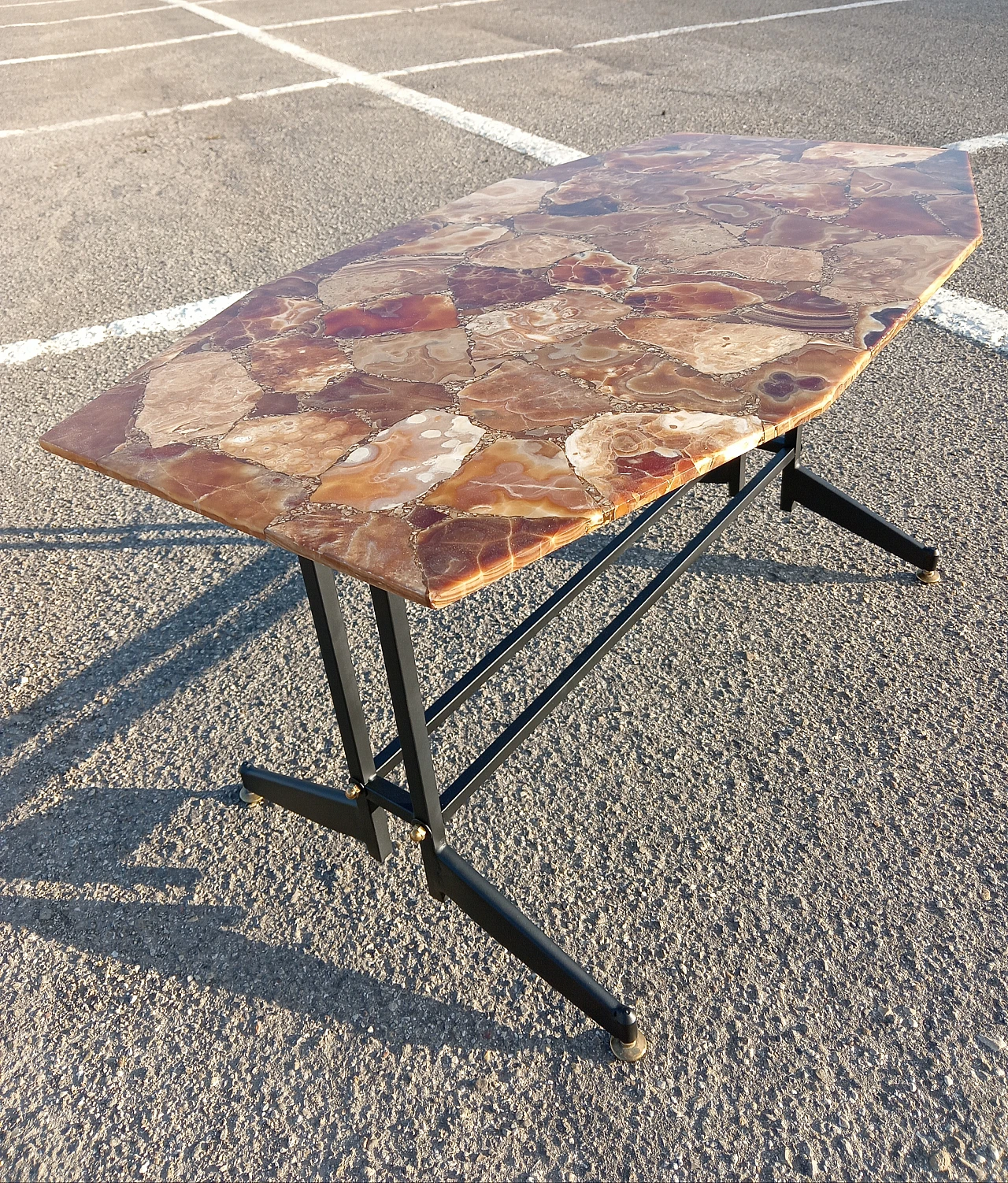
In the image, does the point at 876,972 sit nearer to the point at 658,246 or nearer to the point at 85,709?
the point at 658,246

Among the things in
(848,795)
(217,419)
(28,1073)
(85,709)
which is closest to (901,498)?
(848,795)

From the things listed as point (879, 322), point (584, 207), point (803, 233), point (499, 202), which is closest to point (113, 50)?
point (499, 202)

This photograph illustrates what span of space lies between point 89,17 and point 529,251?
11474mm

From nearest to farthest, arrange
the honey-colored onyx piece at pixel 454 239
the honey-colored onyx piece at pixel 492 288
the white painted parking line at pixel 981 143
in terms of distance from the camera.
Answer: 1. the honey-colored onyx piece at pixel 492 288
2. the honey-colored onyx piece at pixel 454 239
3. the white painted parking line at pixel 981 143

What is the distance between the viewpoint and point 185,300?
173 inches

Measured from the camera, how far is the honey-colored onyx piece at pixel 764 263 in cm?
197

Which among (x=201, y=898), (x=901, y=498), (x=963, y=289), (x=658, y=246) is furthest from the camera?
(x=963, y=289)

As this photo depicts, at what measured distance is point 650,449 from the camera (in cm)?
141

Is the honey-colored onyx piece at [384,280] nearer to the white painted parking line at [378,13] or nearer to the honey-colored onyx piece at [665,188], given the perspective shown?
the honey-colored onyx piece at [665,188]

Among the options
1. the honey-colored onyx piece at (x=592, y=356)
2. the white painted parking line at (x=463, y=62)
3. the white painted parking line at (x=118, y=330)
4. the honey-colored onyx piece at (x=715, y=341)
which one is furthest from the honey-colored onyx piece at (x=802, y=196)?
the white painted parking line at (x=463, y=62)

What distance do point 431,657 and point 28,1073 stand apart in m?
1.26

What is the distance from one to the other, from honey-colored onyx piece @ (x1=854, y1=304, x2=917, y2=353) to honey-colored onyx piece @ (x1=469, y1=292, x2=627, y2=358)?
449 millimetres

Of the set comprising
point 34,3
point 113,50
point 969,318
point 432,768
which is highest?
point 34,3

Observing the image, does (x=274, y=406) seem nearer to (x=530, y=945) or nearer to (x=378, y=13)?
(x=530, y=945)
